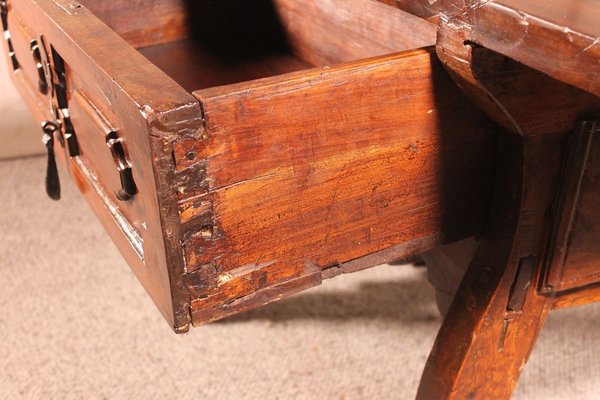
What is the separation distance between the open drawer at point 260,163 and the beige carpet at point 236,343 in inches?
15.4

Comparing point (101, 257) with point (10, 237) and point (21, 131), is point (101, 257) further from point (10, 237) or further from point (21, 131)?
point (21, 131)

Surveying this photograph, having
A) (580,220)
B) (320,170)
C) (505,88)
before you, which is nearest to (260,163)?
(320,170)

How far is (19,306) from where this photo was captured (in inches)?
54.7

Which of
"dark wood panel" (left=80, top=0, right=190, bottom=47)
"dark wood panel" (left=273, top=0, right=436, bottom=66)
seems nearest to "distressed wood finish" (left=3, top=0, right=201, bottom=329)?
"dark wood panel" (left=80, top=0, right=190, bottom=47)

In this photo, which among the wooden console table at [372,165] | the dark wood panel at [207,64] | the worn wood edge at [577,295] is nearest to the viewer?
the wooden console table at [372,165]

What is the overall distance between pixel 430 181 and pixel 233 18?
59cm

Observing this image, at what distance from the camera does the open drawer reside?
685 mm

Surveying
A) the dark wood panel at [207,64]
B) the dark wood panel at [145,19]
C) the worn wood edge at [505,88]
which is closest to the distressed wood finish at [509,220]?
the worn wood edge at [505,88]

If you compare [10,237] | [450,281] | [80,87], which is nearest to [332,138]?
[80,87]

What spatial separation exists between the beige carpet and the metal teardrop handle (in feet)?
1.06

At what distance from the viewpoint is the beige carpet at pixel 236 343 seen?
1.19m

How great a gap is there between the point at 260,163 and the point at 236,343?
0.63 m

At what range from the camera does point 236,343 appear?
50.8 inches

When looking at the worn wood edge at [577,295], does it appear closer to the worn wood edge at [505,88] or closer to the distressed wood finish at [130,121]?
the worn wood edge at [505,88]
